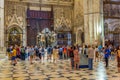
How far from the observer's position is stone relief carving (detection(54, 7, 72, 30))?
27.6 meters

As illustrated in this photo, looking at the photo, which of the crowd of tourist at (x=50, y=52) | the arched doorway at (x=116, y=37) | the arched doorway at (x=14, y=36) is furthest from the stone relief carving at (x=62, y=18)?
the crowd of tourist at (x=50, y=52)

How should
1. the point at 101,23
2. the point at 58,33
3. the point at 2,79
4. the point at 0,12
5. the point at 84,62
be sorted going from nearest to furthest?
the point at 2,79 < the point at 84,62 < the point at 0,12 < the point at 101,23 < the point at 58,33

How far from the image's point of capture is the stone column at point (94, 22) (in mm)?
22766

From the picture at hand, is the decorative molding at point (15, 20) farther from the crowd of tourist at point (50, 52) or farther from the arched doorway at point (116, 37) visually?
the arched doorway at point (116, 37)

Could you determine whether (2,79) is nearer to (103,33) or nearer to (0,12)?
(0,12)

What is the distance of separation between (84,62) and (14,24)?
15.4 metres

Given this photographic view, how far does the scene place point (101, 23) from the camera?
23.1 metres

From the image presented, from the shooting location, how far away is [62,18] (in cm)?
2788

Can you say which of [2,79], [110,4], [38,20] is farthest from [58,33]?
[2,79]

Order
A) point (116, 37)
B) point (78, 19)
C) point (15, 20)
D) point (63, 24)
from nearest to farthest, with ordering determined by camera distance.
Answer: point (116, 37) < point (15, 20) < point (78, 19) < point (63, 24)

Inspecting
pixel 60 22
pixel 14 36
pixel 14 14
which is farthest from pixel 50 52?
pixel 60 22

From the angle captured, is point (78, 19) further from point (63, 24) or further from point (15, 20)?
point (15, 20)

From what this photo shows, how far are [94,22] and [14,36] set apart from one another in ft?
30.5

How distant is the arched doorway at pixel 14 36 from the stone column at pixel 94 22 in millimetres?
7768
